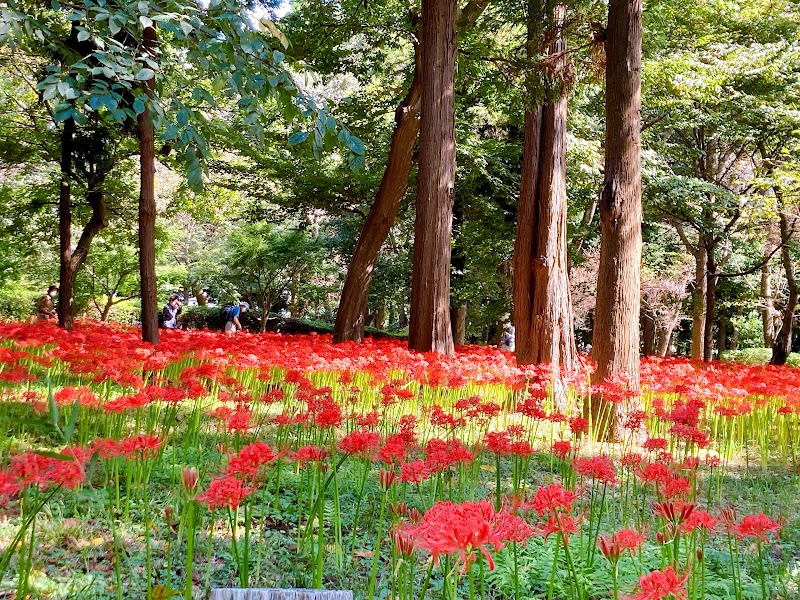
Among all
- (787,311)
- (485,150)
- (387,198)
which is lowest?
(787,311)

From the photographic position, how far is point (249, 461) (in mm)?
1928

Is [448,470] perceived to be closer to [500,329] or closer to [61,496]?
[61,496]

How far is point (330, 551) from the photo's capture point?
3.00 m

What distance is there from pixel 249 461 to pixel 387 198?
33.0ft

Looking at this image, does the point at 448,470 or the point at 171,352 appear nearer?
the point at 448,470

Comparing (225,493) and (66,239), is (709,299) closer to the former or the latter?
(66,239)

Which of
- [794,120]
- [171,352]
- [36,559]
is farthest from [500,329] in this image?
[36,559]

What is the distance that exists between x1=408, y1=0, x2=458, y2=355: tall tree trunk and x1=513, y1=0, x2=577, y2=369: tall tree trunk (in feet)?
4.25

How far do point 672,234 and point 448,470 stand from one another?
23.9 m

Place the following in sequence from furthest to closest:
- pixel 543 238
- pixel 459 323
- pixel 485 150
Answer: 1. pixel 459 323
2. pixel 485 150
3. pixel 543 238

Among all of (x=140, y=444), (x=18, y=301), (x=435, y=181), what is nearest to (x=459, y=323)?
(x=435, y=181)

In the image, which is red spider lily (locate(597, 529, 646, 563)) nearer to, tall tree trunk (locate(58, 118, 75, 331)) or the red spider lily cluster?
the red spider lily cluster

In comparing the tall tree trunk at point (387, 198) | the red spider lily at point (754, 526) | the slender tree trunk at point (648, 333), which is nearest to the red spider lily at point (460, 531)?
the red spider lily at point (754, 526)

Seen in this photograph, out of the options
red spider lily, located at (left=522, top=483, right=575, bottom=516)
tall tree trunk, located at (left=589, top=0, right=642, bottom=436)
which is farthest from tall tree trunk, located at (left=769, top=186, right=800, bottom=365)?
red spider lily, located at (left=522, top=483, right=575, bottom=516)
